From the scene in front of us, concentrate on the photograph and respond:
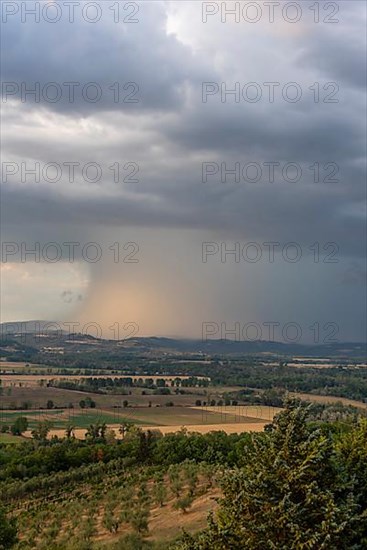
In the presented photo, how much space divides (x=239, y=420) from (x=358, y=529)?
84.4 m

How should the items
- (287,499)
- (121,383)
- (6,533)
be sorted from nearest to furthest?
(287,499), (6,533), (121,383)

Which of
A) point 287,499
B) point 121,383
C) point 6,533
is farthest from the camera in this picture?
point 121,383

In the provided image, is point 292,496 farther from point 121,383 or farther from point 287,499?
point 121,383

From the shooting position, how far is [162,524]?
128 ft

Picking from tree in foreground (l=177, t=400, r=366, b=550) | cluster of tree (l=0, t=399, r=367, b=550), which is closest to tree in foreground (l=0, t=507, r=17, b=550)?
cluster of tree (l=0, t=399, r=367, b=550)

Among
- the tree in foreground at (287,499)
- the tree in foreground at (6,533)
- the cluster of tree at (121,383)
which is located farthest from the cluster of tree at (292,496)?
the cluster of tree at (121,383)

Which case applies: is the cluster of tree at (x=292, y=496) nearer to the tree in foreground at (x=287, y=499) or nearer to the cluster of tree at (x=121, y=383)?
the tree in foreground at (x=287, y=499)

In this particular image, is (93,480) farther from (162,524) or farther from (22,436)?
(22,436)

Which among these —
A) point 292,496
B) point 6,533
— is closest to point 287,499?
point 292,496

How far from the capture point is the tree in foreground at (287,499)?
14.5 metres

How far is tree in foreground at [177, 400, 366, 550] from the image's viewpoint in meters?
14.5

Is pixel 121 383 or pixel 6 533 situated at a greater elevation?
pixel 6 533

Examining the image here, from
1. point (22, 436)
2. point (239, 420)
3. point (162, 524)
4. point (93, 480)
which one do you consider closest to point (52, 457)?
point (93, 480)

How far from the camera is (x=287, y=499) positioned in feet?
48.7
